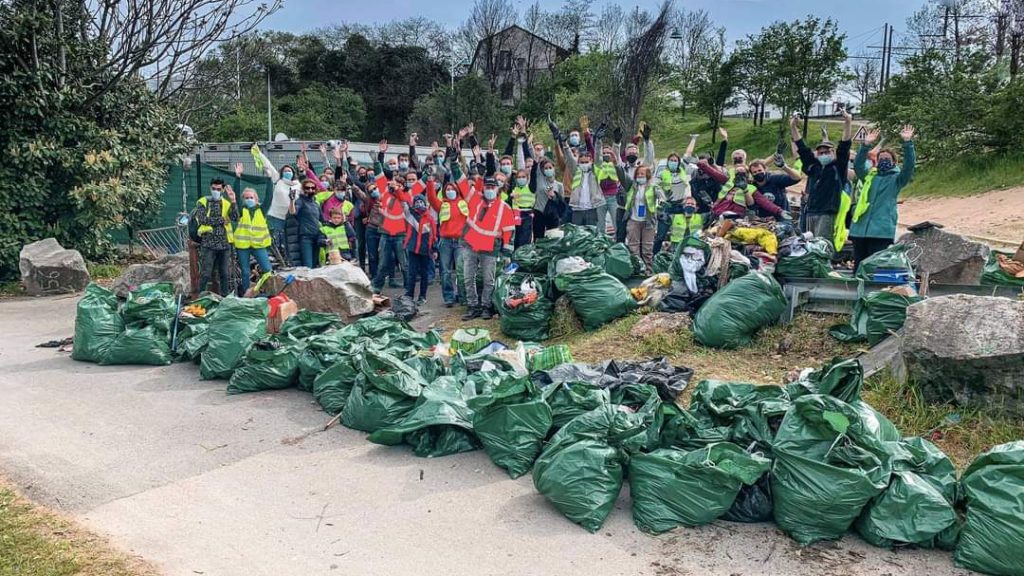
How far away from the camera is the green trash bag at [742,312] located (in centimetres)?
686

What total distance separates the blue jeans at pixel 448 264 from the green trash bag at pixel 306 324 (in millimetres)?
2455

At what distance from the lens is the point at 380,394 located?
222 inches

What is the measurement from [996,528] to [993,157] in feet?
58.7

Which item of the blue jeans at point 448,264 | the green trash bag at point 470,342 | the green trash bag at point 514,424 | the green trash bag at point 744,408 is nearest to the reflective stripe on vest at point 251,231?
the blue jeans at point 448,264

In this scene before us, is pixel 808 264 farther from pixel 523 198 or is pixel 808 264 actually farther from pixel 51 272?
pixel 51 272

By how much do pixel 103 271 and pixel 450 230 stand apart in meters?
7.23

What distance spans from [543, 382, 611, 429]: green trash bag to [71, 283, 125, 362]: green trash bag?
16.0 ft

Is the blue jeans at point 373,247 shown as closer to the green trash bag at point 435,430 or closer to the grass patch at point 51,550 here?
the green trash bag at point 435,430

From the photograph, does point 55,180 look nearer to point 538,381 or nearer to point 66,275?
point 66,275

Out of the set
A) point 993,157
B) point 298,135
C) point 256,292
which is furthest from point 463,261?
point 298,135

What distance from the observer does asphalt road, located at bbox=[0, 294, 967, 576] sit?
3.79 metres

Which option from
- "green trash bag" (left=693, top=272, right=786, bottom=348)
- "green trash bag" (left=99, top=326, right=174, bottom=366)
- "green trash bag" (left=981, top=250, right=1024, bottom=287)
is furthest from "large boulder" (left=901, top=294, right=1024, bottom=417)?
"green trash bag" (left=99, top=326, right=174, bottom=366)

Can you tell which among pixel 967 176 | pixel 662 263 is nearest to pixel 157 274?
pixel 662 263

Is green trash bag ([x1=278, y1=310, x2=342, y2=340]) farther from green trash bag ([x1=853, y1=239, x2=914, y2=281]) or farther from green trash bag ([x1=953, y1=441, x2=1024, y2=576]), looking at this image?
green trash bag ([x1=953, y1=441, x2=1024, y2=576])
